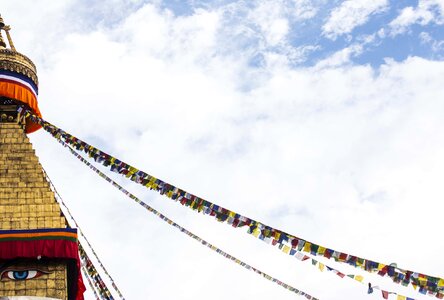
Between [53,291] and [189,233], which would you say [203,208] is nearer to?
[189,233]

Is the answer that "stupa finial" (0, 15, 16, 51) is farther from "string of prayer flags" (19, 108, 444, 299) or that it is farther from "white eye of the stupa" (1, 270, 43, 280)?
"white eye of the stupa" (1, 270, 43, 280)

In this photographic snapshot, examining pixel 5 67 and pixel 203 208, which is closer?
pixel 203 208

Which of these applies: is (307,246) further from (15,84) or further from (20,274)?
(15,84)

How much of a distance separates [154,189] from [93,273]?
513 centimetres

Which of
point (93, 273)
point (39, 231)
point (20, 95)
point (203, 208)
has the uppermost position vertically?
point (20, 95)

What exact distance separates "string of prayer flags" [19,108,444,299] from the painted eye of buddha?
105 inches

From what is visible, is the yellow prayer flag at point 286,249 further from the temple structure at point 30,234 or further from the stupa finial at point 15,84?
the stupa finial at point 15,84

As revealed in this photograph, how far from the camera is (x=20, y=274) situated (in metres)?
14.1

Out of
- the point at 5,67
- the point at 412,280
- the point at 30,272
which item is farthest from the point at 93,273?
the point at 412,280

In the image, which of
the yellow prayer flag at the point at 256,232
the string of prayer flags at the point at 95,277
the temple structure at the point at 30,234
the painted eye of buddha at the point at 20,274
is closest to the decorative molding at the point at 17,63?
the temple structure at the point at 30,234

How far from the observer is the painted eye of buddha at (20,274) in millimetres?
14016

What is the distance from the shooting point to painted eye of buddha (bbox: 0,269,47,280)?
1402 centimetres

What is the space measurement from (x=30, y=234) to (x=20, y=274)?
0.84 metres

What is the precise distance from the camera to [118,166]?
45.2 feet
